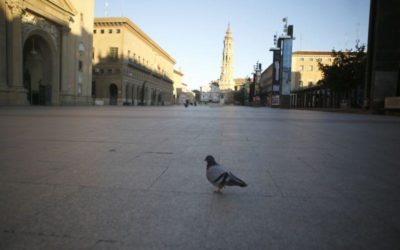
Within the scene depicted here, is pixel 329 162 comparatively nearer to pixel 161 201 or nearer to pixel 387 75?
pixel 161 201

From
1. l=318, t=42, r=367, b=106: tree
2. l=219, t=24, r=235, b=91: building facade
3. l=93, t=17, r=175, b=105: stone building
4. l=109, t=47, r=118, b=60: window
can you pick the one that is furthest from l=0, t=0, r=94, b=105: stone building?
l=219, t=24, r=235, b=91: building facade

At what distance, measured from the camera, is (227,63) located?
191 m

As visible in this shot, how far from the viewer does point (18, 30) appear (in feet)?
117

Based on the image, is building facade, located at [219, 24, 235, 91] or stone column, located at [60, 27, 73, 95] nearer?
stone column, located at [60, 27, 73, 95]

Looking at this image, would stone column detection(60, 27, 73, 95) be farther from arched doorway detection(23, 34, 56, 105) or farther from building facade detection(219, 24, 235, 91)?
building facade detection(219, 24, 235, 91)

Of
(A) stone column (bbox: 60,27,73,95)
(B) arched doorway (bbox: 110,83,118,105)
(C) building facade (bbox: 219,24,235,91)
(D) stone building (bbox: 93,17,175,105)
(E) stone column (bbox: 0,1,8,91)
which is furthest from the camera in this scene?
(C) building facade (bbox: 219,24,235,91)

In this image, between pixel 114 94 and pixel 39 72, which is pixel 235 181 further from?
pixel 114 94

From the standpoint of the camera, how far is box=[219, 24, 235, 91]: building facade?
623 feet

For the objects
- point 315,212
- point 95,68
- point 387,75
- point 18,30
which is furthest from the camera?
point 95,68

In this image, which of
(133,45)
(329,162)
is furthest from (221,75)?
(329,162)

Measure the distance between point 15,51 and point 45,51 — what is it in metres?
9.21

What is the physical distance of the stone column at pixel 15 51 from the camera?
34906 millimetres

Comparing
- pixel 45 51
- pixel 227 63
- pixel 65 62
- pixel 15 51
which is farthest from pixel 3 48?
pixel 227 63

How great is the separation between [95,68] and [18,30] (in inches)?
1511
